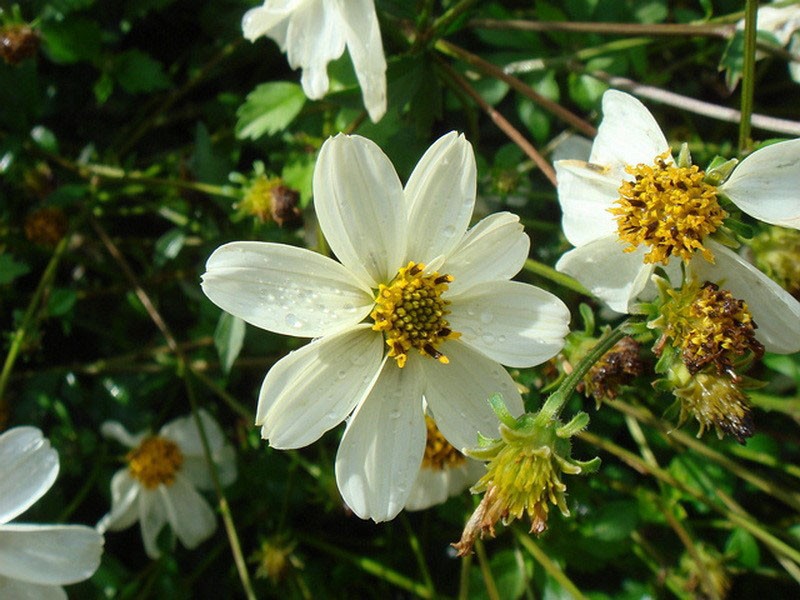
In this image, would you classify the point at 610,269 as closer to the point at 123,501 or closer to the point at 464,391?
the point at 464,391

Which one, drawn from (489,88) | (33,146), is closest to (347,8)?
(489,88)

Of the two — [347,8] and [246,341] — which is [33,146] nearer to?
[246,341]

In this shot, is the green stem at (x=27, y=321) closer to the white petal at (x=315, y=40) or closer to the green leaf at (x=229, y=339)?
the green leaf at (x=229, y=339)

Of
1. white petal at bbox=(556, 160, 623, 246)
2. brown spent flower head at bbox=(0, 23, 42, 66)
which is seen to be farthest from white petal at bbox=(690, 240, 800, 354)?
brown spent flower head at bbox=(0, 23, 42, 66)

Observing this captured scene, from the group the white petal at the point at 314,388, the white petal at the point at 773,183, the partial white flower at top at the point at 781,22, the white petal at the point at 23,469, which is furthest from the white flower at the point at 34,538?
the partial white flower at top at the point at 781,22

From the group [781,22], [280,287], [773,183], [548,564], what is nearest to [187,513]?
[548,564]

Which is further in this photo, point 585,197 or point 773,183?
point 585,197
